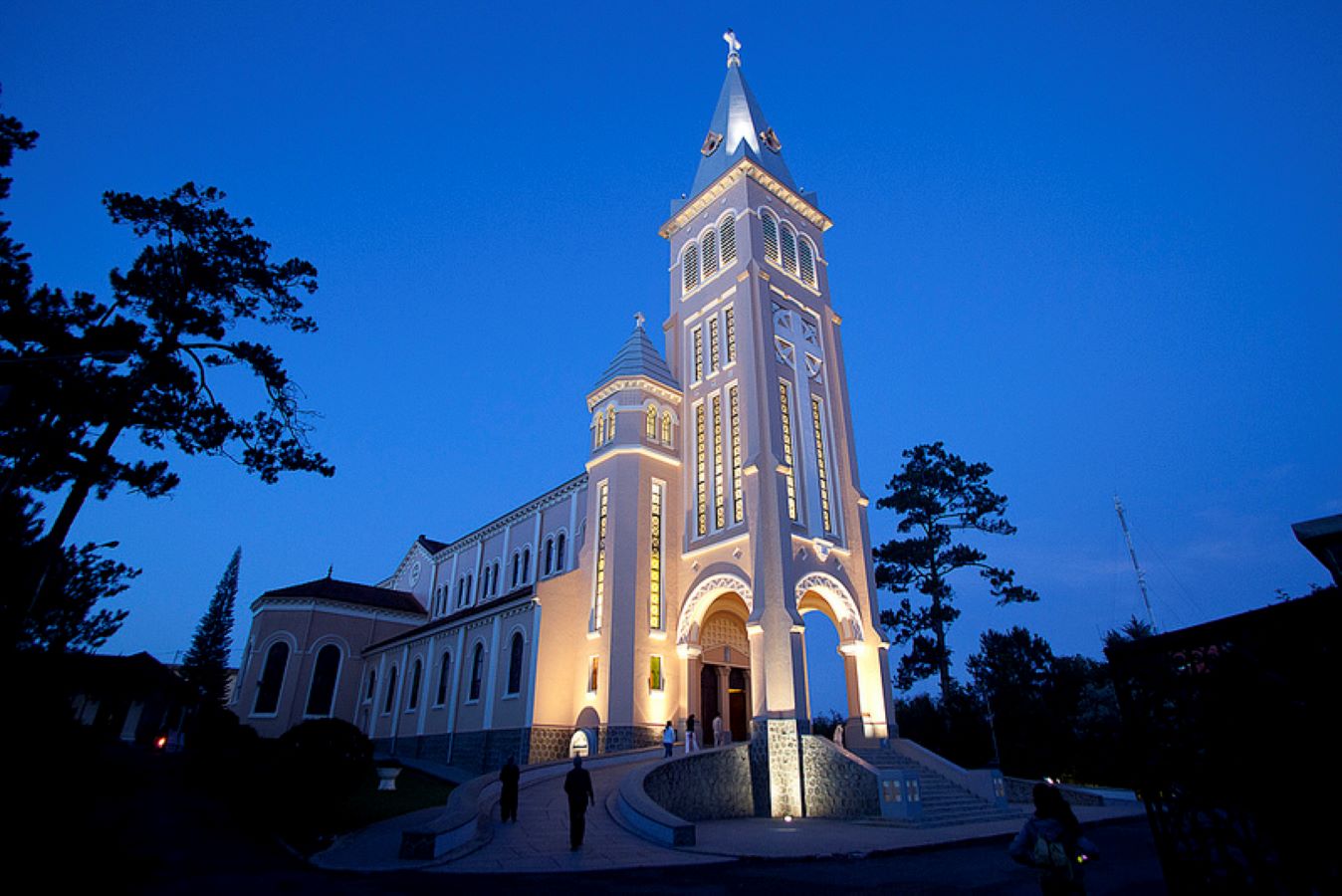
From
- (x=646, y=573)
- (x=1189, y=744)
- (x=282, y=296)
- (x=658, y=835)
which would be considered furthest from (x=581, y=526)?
(x=1189, y=744)

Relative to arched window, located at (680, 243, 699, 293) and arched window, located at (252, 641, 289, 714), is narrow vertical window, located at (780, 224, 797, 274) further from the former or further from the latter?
arched window, located at (252, 641, 289, 714)

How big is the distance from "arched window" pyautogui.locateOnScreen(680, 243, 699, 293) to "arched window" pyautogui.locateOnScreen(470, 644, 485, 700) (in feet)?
58.5

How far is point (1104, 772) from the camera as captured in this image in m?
25.1

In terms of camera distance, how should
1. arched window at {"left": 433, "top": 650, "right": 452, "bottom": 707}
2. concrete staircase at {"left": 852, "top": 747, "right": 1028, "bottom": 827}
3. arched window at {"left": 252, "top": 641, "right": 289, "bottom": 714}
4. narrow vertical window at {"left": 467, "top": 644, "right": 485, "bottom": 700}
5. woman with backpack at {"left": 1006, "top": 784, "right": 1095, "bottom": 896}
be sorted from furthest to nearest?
arched window at {"left": 252, "top": 641, "right": 289, "bottom": 714}
arched window at {"left": 433, "top": 650, "right": 452, "bottom": 707}
narrow vertical window at {"left": 467, "top": 644, "right": 485, "bottom": 700}
concrete staircase at {"left": 852, "top": 747, "right": 1028, "bottom": 827}
woman with backpack at {"left": 1006, "top": 784, "right": 1095, "bottom": 896}

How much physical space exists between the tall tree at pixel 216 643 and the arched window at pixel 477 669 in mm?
36246

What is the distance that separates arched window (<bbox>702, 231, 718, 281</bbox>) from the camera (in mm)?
29297

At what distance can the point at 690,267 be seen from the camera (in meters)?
30.6

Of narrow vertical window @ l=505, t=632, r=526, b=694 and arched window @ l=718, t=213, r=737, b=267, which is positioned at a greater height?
arched window @ l=718, t=213, r=737, b=267

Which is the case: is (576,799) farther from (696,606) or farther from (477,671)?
(477,671)

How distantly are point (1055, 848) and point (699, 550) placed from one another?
65.9ft

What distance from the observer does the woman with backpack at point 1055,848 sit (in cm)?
432

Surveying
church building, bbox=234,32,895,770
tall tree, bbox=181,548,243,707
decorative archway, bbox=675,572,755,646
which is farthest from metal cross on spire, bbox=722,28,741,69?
tall tree, bbox=181,548,243,707

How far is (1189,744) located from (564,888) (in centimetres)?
683

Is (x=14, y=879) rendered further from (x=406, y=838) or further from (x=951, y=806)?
(x=951, y=806)
